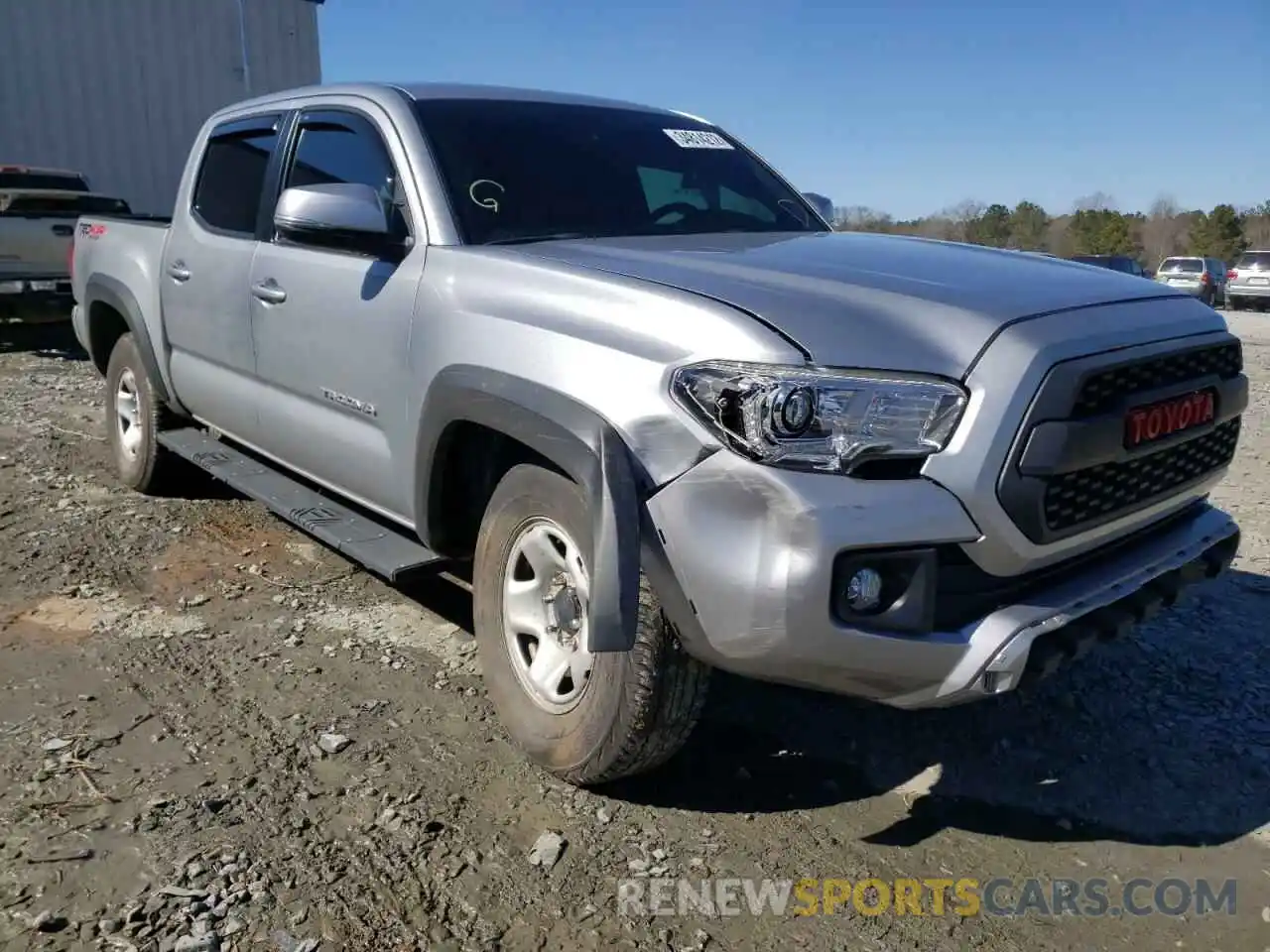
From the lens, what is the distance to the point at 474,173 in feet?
11.1

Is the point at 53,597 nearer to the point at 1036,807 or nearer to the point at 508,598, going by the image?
the point at 508,598

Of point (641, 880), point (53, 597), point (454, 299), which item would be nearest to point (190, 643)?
point (53, 597)

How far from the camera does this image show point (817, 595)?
7.16ft

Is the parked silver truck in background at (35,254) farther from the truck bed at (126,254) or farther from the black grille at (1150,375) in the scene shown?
the black grille at (1150,375)

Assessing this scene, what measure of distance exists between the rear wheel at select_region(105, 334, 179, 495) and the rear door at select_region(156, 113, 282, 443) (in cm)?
45

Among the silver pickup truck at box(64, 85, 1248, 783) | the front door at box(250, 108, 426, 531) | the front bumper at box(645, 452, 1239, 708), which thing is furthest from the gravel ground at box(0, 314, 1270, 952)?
the front door at box(250, 108, 426, 531)

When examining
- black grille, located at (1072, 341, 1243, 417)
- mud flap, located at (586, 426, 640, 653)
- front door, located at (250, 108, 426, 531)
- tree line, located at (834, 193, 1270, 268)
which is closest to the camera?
mud flap, located at (586, 426, 640, 653)

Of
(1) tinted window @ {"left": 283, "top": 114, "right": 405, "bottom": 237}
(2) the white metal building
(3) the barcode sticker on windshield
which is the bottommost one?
(1) tinted window @ {"left": 283, "top": 114, "right": 405, "bottom": 237}

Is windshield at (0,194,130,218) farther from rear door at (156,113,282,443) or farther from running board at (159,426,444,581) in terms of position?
running board at (159,426,444,581)

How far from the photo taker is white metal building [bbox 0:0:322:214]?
16.5 m

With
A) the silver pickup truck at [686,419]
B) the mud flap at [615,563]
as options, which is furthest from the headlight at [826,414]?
the mud flap at [615,563]
